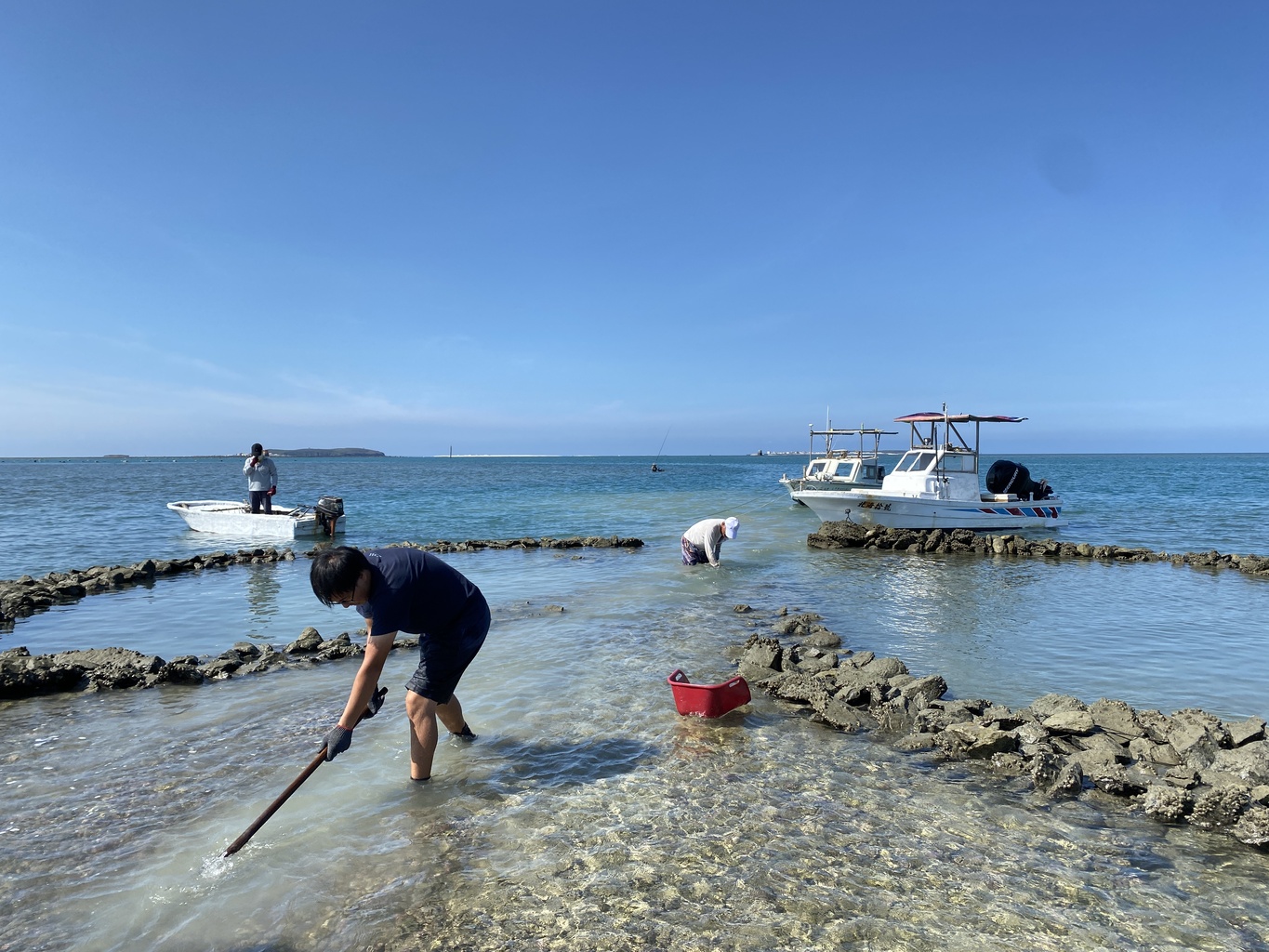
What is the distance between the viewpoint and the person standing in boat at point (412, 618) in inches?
158

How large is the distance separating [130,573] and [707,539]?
11.3m

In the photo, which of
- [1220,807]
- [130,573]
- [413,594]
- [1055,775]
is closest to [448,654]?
[413,594]

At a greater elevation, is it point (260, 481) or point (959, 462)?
point (959, 462)

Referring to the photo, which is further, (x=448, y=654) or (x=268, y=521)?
Result: (x=268, y=521)

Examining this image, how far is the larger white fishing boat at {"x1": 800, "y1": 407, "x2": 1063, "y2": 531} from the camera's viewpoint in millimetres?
21406

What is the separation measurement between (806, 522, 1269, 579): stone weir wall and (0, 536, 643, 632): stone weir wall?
5836 millimetres

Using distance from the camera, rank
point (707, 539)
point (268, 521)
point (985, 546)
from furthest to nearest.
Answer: point (268, 521) → point (985, 546) → point (707, 539)

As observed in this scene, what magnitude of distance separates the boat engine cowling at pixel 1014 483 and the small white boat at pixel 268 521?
69.6 feet

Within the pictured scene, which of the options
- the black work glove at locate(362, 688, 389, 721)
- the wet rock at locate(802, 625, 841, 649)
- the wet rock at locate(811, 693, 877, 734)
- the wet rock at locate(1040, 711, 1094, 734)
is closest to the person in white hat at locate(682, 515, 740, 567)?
the wet rock at locate(802, 625, 841, 649)

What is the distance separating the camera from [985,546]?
19406 mm

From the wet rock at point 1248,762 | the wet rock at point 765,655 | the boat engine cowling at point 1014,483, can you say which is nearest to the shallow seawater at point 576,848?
the wet rock at point 1248,762

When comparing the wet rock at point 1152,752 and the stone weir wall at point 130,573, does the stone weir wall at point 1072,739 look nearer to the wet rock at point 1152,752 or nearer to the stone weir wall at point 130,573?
the wet rock at point 1152,752

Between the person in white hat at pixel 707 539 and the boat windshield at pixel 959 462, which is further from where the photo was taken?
the boat windshield at pixel 959 462

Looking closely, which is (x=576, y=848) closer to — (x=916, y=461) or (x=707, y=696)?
(x=707, y=696)
